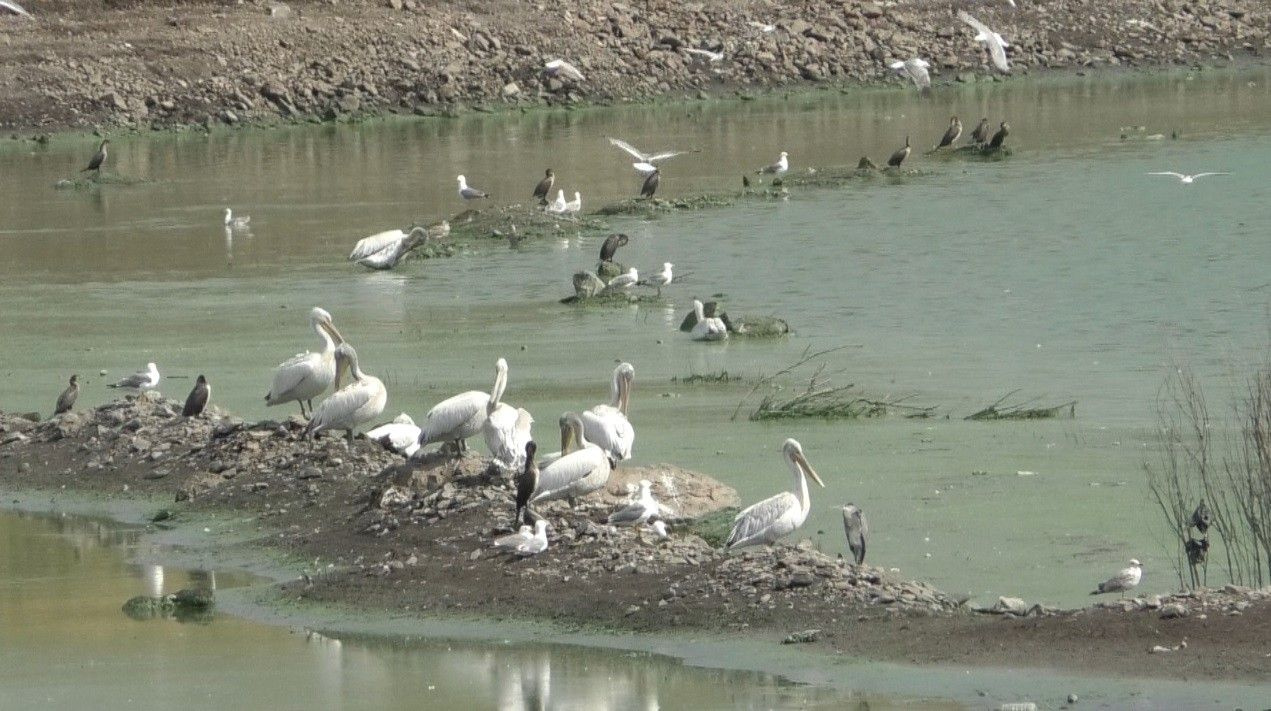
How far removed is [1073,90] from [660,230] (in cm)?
2194

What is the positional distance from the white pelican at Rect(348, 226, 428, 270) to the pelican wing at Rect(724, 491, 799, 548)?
13.8 meters

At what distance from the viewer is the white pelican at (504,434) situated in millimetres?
11109

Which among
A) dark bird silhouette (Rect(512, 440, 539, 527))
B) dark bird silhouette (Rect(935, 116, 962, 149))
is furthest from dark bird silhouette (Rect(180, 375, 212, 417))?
dark bird silhouette (Rect(935, 116, 962, 149))

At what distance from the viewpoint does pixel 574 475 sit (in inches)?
413

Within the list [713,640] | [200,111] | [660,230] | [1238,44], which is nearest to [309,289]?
[660,230]

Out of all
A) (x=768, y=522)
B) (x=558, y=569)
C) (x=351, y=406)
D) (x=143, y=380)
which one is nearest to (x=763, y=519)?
(x=768, y=522)

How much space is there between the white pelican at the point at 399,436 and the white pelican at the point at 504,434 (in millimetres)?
935

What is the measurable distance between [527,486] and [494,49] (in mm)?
37316

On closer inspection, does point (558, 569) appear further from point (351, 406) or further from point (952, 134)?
point (952, 134)

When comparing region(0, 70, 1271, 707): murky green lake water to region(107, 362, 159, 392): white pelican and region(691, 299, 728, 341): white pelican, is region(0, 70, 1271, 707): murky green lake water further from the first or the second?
region(107, 362, 159, 392): white pelican

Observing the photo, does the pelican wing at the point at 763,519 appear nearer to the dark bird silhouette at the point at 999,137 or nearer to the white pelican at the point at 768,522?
the white pelican at the point at 768,522

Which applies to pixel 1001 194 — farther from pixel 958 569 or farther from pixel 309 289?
pixel 958 569

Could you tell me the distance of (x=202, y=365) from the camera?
17.5 m

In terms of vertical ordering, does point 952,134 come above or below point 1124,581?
below
